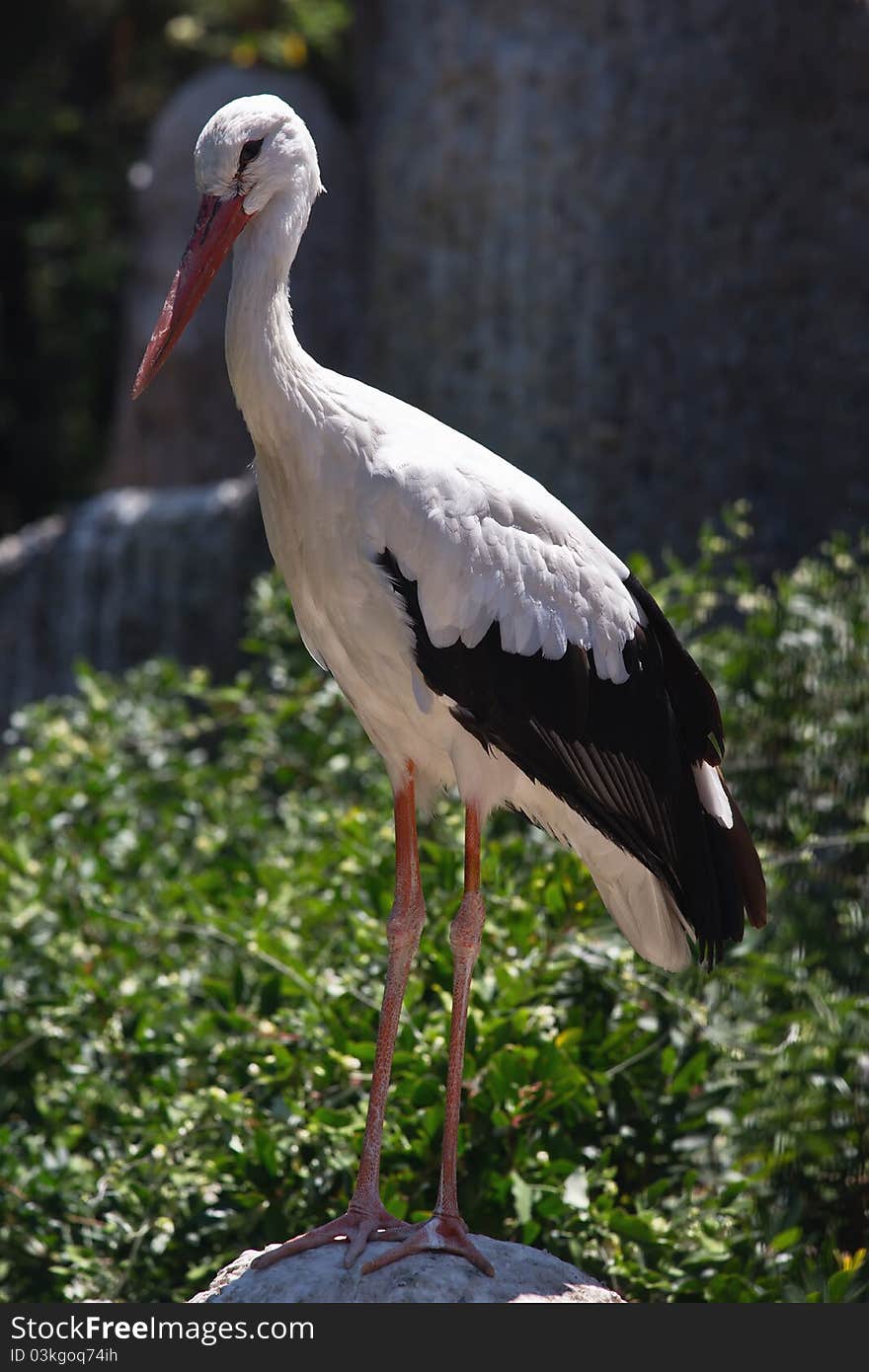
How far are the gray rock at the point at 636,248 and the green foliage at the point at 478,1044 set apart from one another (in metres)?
2.05

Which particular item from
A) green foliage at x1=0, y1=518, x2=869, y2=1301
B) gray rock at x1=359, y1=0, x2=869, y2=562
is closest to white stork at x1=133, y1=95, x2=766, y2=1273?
green foliage at x1=0, y1=518, x2=869, y2=1301

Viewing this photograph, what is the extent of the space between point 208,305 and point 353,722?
6.30m

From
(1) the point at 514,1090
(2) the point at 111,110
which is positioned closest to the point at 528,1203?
(1) the point at 514,1090

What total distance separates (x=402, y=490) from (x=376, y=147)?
6.51m

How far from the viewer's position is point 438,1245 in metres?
3.08

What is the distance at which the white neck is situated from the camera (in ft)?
10.3

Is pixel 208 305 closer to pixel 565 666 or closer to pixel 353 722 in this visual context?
pixel 353 722

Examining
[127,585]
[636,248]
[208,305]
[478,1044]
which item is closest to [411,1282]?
[478,1044]

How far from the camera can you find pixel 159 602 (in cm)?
916

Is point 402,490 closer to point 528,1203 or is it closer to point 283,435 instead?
point 283,435

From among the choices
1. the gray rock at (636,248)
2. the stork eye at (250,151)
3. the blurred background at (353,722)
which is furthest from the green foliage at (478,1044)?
the gray rock at (636,248)

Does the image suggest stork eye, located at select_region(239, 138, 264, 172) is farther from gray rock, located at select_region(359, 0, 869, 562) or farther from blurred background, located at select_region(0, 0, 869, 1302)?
gray rock, located at select_region(359, 0, 869, 562)

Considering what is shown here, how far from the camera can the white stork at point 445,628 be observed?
3105 mm

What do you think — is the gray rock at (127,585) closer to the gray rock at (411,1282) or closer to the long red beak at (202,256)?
the long red beak at (202,256)
